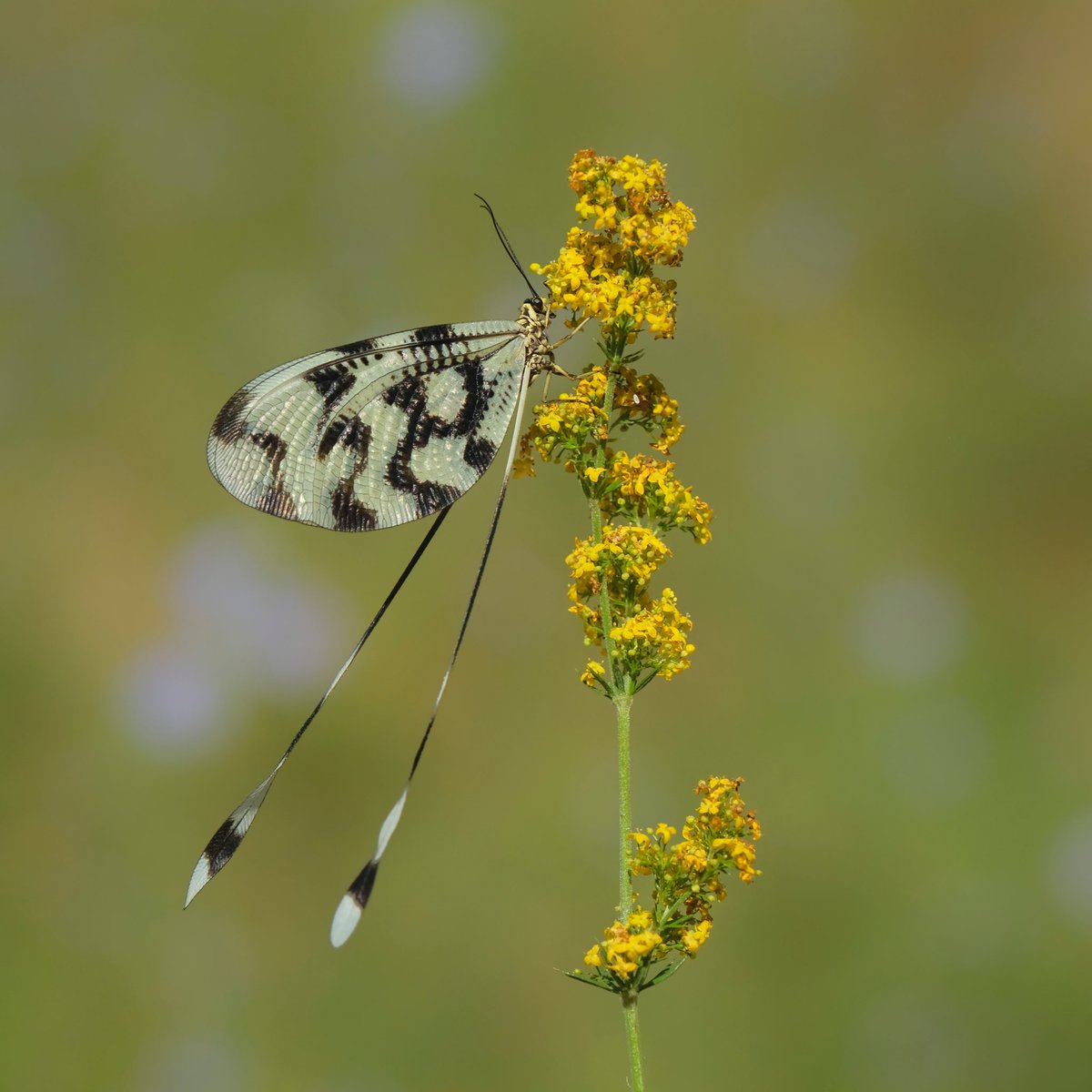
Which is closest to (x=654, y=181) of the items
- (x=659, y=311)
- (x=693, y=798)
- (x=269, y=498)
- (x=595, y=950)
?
(x=659, y=311)

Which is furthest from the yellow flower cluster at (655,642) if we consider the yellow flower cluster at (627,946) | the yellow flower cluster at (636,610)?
the yellow flower cluster at (627,946)

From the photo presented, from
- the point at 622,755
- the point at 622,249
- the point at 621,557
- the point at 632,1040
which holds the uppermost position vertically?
the point at 622,249

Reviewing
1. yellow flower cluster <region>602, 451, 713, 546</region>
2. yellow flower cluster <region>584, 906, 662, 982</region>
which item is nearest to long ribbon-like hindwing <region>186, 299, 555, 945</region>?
yellow flower cluster <region>602, 451, 713, 546</region>

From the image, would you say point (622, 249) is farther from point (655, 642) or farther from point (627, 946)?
point (627, 946)

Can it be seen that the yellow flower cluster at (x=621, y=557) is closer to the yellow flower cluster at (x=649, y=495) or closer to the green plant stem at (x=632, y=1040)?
the yellow flower cluster at (x=649, y=495)

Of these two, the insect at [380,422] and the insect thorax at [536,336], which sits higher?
the insect thorax at [536,336]

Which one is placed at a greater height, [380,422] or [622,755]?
[380,422]

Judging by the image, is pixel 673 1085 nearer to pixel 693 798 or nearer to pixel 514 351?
pixel 693 798

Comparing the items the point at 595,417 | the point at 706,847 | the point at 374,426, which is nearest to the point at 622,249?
Result: the point at 595,417
